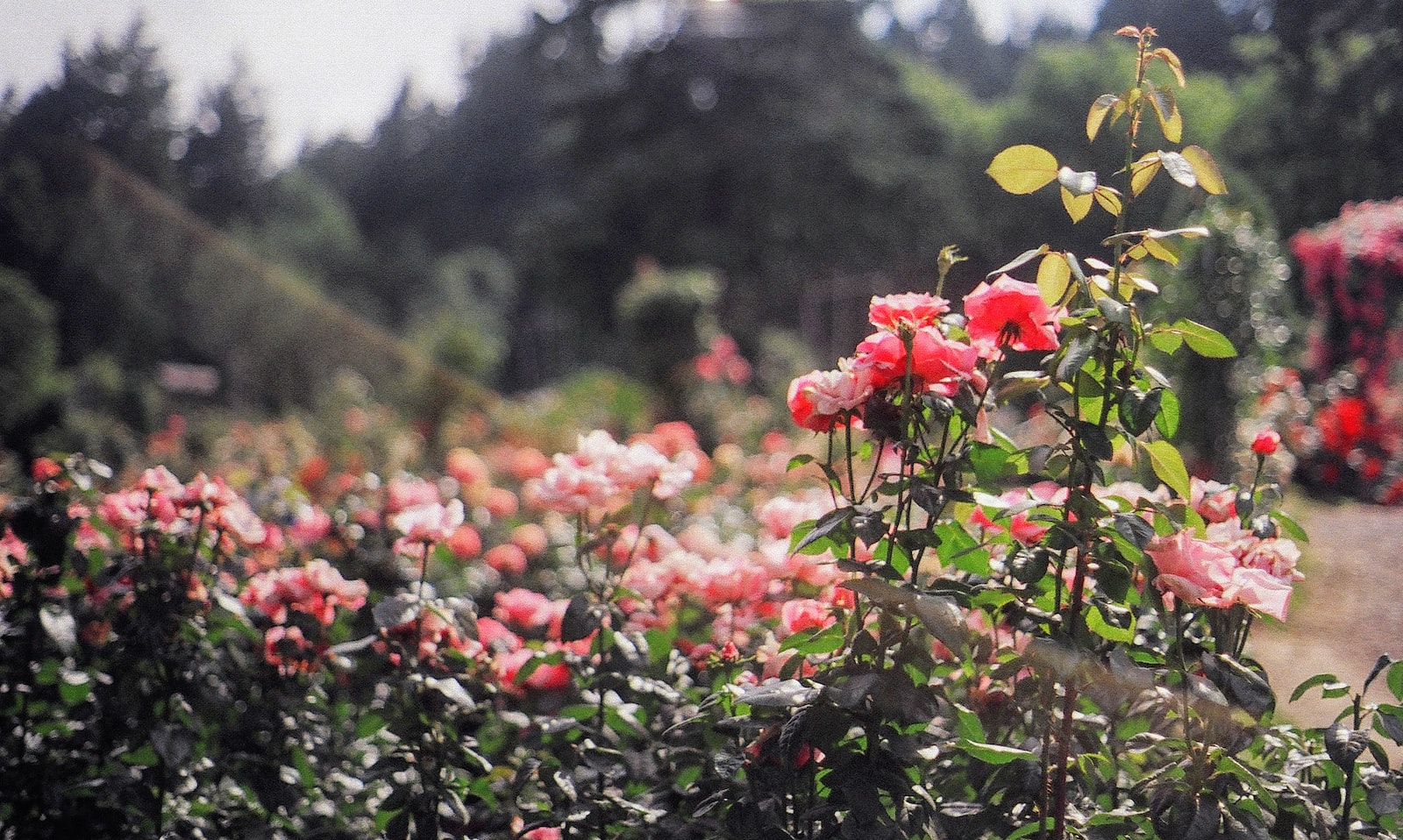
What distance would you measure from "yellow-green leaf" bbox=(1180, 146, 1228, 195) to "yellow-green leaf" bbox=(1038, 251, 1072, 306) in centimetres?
15

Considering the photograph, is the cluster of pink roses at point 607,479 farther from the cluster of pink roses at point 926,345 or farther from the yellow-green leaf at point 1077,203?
the yellow-green leaf at point 1077,203

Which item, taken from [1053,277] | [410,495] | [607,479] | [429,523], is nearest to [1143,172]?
[1053,277]

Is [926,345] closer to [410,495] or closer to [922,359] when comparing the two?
[922,359]

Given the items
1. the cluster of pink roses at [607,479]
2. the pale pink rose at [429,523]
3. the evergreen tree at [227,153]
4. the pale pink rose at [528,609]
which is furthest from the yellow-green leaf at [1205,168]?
the evergreen tree at [227,153]

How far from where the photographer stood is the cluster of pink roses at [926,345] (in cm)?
102

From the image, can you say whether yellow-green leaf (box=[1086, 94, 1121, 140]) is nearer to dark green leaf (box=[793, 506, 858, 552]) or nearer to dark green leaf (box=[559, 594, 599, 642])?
dark green leaf (box=[793, 506, 858, 552])

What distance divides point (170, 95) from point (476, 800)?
9.86 ft

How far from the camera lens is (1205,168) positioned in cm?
102

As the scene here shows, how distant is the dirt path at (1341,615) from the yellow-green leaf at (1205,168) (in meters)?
0.95

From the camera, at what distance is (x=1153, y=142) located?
6.83 ft

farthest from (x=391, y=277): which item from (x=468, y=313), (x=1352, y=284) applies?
(x=1352, y=284)

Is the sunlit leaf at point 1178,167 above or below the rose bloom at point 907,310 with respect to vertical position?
above

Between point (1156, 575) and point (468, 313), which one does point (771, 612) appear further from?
point (468, 313)

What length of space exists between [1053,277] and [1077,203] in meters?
0.08
